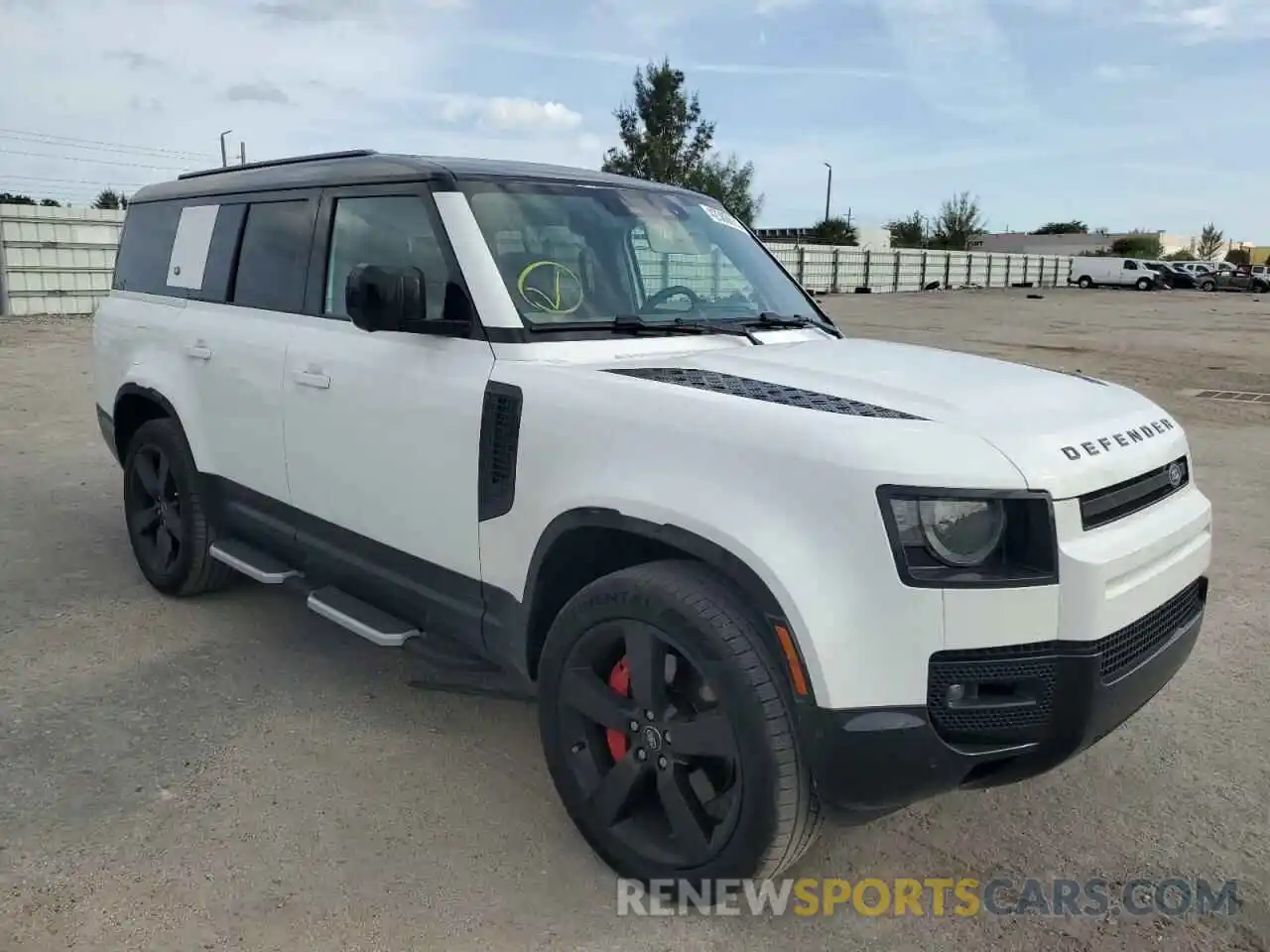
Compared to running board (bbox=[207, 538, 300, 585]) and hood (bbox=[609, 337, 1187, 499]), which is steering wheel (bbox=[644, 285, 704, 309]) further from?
running board (bbox=[207, 538, 300, 585])

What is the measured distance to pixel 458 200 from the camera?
3295mm

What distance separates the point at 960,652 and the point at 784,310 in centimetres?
198

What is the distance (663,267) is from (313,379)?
1.32m

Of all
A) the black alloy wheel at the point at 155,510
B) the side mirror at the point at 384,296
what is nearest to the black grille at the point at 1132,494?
the side mirror at the point at 384,296

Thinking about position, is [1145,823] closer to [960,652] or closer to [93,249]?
[960,652]

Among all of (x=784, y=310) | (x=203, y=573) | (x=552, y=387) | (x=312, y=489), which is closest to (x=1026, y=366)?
(x=784, y=310)

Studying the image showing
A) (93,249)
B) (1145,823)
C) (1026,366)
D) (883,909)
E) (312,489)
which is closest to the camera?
(883,909)

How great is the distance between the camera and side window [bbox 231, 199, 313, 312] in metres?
3.96

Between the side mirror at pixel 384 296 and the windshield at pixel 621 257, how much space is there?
0.98 feet

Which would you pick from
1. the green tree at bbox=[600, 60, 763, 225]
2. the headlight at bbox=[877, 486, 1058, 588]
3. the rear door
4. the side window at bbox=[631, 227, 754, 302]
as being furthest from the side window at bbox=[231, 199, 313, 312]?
the green tree at bbox=[600, 60, 763, 225]

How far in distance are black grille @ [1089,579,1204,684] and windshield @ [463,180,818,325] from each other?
5.59ft

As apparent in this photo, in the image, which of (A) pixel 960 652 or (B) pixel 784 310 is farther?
(B) pixel 784 310

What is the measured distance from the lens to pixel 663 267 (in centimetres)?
375

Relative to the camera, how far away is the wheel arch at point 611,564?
232cm
